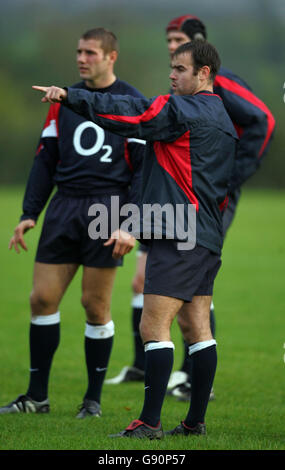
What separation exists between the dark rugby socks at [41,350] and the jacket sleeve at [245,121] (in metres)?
1.58

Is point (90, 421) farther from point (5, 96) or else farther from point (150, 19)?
point (150, 19)

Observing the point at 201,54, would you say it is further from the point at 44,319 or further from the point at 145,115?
the point at 44,319

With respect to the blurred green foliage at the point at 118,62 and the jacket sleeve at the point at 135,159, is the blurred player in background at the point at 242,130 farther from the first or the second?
the blurred green foliage at the point at 118,62

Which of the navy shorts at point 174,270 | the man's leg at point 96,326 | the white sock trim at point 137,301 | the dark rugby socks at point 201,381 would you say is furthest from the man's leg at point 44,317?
the white sock trim at point 137,301

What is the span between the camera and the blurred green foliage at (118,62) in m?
46.2

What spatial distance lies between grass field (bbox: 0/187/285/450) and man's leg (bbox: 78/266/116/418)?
6.7 inches

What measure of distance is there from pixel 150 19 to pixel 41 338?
62.4m

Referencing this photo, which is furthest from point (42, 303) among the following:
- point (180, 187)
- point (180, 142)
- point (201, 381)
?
point (180, 142)

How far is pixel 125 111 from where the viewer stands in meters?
3.66

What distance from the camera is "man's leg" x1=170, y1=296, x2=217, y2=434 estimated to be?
3980 mm

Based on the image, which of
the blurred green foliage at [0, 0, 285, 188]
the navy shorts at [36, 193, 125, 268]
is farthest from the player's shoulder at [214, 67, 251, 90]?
the blurred green foliage at [0, 0, 285, 188]

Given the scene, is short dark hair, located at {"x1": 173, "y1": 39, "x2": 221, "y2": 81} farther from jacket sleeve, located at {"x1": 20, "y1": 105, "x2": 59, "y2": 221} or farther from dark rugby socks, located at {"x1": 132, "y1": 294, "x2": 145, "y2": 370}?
dark rugby socks, located at {"x1": 132, "y1": 294, "x2": 145, "y2": 370}

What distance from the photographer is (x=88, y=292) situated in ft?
15.8

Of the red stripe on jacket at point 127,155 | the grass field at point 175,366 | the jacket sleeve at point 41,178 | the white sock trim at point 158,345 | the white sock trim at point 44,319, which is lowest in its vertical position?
the grass field at point 175,366
